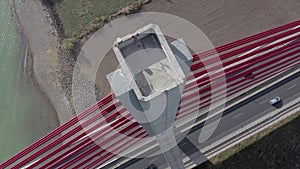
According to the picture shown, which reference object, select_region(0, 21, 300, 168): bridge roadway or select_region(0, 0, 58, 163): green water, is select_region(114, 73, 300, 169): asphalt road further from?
select_region(0, 0, 58, 163): green water

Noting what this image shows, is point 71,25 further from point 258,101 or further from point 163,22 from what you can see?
point 258,101

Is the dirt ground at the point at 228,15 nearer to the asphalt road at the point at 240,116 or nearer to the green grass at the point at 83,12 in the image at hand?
the green grass at the point at 83,12

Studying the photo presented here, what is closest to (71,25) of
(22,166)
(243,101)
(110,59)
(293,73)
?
(110,59)

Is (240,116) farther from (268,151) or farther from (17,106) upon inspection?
(17,106)

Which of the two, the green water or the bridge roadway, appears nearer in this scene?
the bridge roadway

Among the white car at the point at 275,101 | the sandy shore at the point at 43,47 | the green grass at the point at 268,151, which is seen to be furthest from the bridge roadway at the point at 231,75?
the sandy shore at the point at 43,47

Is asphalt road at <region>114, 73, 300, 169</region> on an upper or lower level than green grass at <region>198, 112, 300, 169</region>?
upper

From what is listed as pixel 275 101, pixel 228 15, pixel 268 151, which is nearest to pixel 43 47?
pixel 228 15

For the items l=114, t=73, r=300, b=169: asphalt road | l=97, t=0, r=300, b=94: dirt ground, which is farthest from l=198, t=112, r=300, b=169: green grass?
l=97, t=0, r=300, b=94: dirt ground
